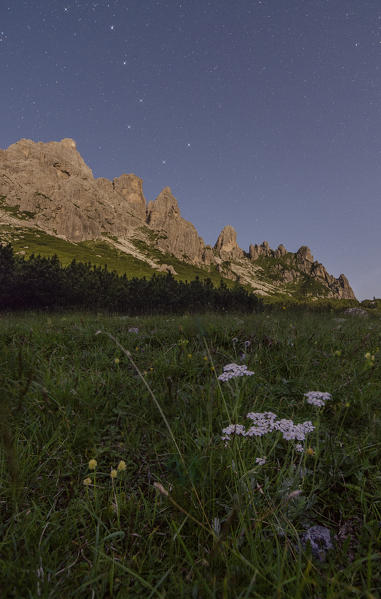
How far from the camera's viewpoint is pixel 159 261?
176750 mm

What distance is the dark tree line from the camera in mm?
28016

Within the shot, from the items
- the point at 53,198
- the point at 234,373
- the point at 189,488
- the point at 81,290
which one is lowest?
the point at 81,290

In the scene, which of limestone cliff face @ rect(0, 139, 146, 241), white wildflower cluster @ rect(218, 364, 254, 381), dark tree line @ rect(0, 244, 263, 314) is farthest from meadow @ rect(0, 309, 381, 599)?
limestone cliff face @ rect(0, 139, 146, 241)

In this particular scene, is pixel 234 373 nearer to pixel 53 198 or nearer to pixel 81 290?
pixel 81 290

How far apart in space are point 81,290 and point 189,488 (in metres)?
33.4

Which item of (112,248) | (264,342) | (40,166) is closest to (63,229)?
(112,248)

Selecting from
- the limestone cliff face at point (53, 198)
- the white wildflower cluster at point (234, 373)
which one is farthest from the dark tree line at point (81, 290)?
the limestone cliff face at point (53, 198)

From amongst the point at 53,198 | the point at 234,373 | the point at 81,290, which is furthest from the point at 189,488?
the point at 53,198

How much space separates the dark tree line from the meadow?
18816 mm

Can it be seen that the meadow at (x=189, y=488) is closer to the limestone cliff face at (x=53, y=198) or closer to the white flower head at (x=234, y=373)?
the white flower head at (x=234, y=373)

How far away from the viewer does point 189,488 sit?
5.07ft

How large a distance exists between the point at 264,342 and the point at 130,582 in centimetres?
334

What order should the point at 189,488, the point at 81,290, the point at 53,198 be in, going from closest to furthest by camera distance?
1. the point at 189,488
2. the point at 81,290
3. the point at 53,198

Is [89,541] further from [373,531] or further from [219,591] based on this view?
[373,531]
